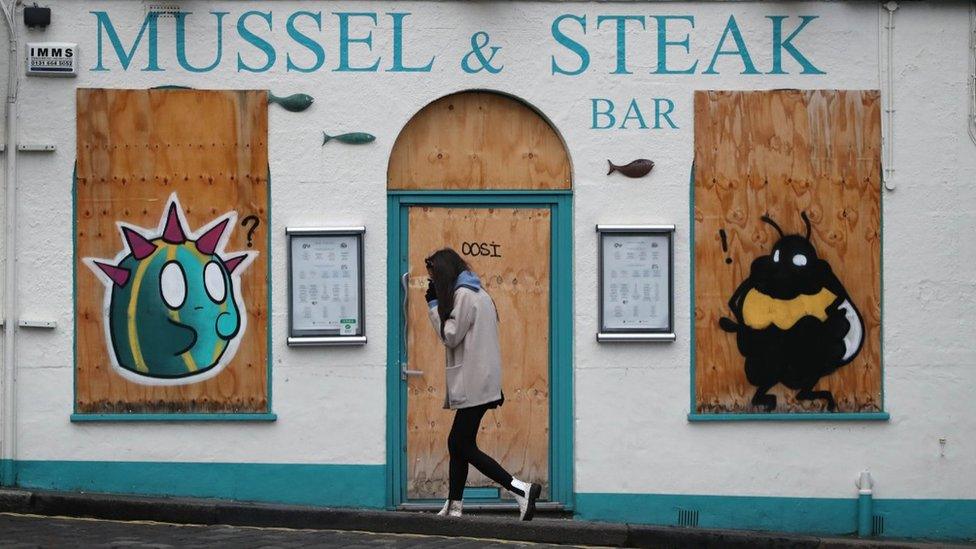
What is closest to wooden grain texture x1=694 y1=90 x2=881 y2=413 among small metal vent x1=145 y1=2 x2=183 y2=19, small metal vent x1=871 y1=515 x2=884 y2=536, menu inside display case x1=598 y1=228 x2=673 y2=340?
menu inside display case x1=598 y1=228 x2=673 y2=340

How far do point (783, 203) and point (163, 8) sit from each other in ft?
15.8

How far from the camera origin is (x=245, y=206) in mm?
10930

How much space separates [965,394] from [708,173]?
257cm

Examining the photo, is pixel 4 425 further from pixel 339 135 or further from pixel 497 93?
pixel 497 93

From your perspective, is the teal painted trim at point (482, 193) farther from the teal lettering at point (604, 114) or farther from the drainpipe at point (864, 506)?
the drainpipe at point (864, 506)

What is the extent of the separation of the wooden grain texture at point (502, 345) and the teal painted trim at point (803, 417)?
1.23 meters

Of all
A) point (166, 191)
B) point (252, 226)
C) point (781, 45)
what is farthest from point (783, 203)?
point (166, 191)

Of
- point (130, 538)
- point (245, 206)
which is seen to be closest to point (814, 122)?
point (245, 206)

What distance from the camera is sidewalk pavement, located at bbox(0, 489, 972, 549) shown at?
33.9 feet

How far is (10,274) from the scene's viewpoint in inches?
426

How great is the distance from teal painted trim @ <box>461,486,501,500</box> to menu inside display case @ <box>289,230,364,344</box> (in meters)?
1.47

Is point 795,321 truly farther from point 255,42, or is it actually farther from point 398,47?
point 255,42

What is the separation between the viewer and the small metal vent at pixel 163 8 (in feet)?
35.7

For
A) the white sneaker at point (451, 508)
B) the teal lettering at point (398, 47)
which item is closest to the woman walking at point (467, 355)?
the white sneaker at point (451, 508)
